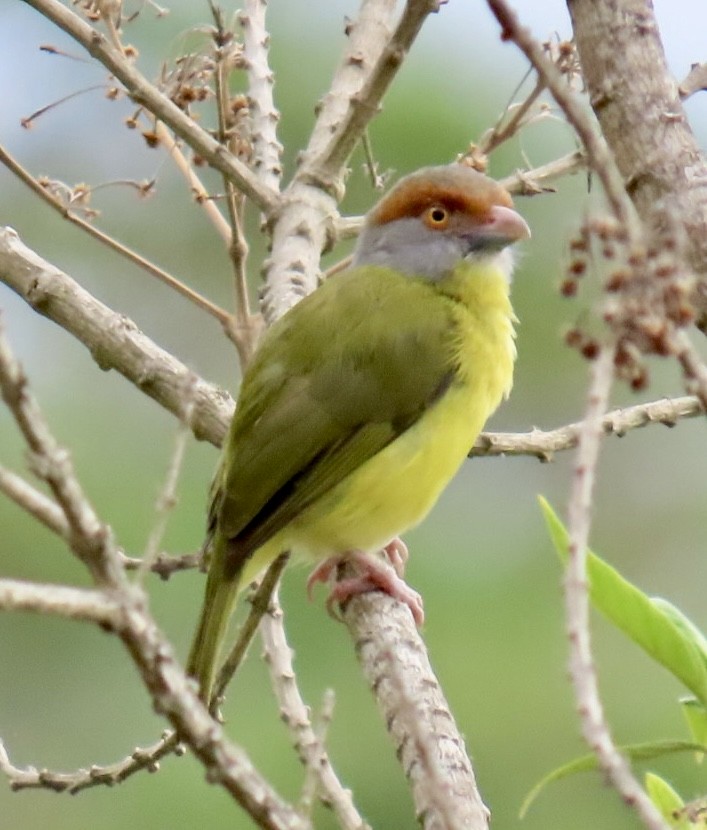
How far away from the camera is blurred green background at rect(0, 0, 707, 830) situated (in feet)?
28.2

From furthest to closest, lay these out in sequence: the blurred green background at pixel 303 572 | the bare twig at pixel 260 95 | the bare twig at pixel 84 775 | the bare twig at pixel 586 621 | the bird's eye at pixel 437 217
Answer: the blurred green background at pixel 303 572, the bare twig at pixel 260 95, the bird's eye at pixel 437 217, the bare twig at pixel 84 775, the bare twig at pixel 586 621

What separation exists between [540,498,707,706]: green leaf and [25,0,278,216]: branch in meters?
1.73

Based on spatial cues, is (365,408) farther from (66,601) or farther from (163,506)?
(66,601)

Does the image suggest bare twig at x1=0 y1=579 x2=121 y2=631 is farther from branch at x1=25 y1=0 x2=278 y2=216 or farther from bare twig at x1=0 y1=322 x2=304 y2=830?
branch at x1=25 y1=0 x2=278 y2=216

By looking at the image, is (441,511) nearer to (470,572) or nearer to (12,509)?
(470,572)

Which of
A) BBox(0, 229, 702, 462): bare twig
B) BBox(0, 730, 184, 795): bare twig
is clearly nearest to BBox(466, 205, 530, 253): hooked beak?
BBox(0, 229, 702, 462): bare twig

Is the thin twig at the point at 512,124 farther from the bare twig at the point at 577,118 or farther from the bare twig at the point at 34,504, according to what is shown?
the bare twig at the point at 34,504

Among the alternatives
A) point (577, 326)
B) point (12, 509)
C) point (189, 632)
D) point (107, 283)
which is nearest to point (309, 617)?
point (189, 632)

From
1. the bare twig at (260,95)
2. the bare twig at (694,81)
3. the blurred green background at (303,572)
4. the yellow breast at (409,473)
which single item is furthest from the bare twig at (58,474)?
the blurred green background at (303,572)

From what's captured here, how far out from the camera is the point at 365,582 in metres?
3.46

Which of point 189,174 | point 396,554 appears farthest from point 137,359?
point 396,554

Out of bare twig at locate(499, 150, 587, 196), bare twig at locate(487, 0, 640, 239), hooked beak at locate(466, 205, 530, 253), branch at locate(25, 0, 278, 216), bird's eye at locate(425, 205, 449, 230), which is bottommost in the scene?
bare twig at locate(487, 0, 640, 239)

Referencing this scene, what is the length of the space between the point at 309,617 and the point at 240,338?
206 inches

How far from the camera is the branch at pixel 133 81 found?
346cm
